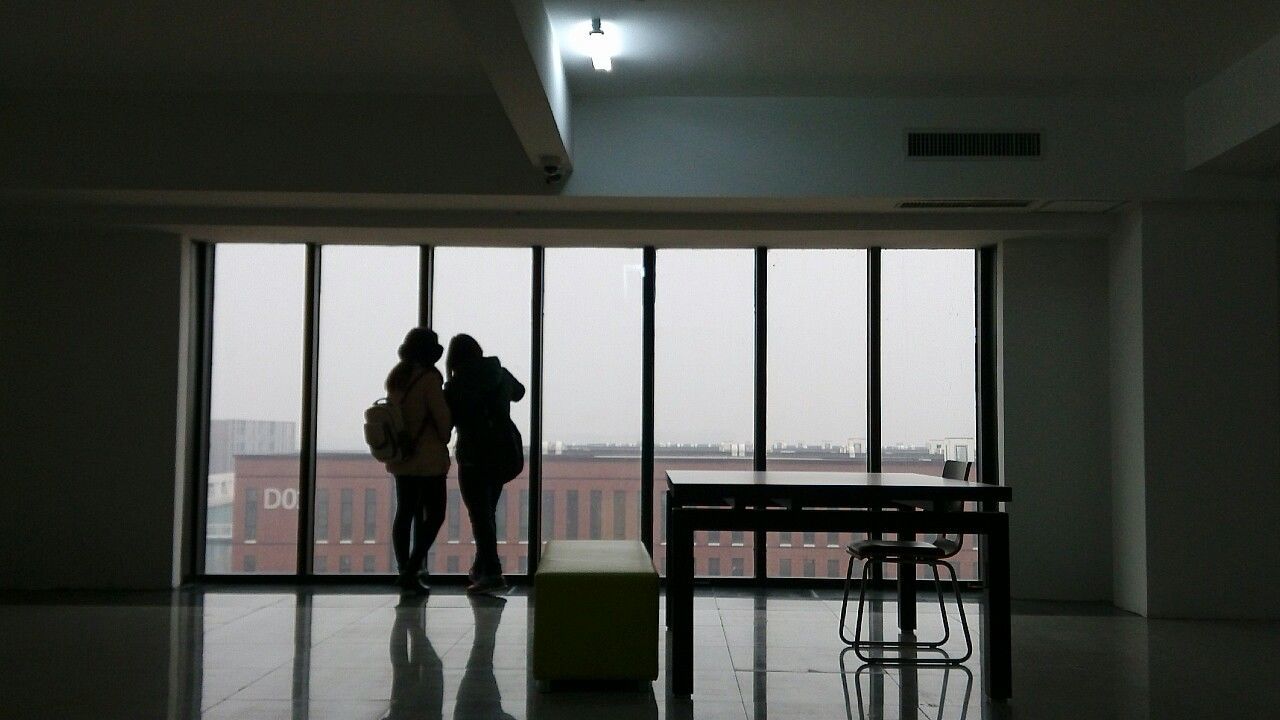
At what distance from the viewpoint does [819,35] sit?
550 centimetres

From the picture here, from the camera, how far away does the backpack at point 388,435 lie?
21.8 ft

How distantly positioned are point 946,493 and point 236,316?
5.30 m

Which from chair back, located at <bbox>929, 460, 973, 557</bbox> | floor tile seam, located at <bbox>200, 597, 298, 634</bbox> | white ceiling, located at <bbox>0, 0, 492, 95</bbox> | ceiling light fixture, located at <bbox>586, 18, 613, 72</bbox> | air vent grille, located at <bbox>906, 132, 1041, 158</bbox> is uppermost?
white ceiling, located at <bbox>0, 0, 492, 95</bbox>

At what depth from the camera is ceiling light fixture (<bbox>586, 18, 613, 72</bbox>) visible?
5.12 meters

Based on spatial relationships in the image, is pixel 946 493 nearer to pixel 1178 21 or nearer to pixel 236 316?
pixel 1178 21

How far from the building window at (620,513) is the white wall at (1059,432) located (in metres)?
2.53

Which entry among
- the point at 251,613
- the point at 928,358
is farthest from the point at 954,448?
the point at 251,613

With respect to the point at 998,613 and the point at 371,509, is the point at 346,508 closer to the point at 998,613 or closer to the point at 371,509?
the point at 371,509

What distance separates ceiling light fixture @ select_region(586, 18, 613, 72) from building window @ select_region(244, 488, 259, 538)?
4.14 metres

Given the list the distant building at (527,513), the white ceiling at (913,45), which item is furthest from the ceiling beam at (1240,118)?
the distant building at (527,513)

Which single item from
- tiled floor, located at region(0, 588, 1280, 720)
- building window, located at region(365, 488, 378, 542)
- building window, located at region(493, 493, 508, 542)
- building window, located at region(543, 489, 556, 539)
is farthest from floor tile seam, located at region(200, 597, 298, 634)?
building window, located at region(543, 489, 556, 539)

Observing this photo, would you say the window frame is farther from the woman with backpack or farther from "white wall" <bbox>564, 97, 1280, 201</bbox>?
"white wall" <bbox>564, 97, 1280, 201</bbox>

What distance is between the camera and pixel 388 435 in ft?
21.8

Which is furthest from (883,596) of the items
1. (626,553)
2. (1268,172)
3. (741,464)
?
(1268,172)
